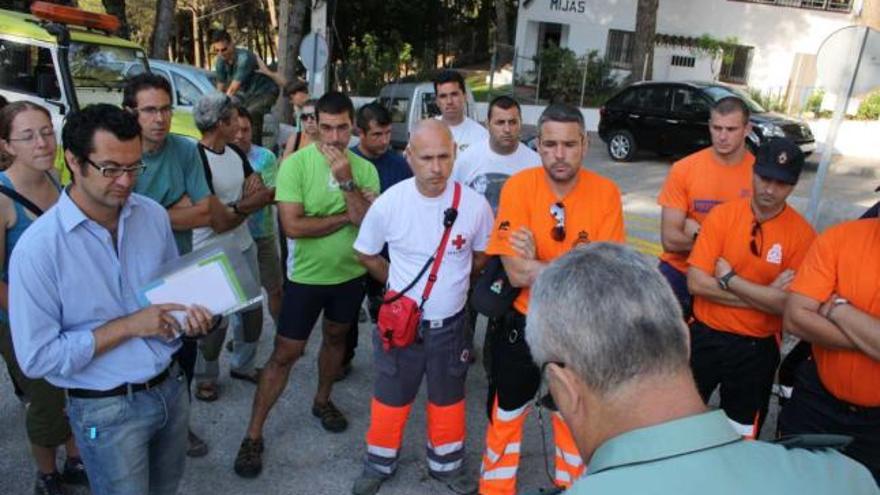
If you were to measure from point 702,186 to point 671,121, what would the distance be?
1127cm

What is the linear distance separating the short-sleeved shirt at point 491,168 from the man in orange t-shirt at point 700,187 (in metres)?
0.87

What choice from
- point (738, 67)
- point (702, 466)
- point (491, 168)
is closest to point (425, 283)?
point (491, 168)

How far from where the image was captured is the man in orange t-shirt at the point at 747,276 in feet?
9.91

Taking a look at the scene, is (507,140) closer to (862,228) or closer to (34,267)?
(862,228)

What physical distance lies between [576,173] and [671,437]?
2.03 metres

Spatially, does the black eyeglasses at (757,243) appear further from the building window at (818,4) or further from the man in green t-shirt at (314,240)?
the building window at (818,4)

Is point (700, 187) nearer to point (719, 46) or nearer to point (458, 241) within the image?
point (458, 241)

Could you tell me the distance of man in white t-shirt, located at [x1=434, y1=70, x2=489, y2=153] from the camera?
197 inches

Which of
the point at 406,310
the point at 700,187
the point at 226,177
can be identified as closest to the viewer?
the point at 406,310

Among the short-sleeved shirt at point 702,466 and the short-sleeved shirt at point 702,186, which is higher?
the short-sleeved shirt at point 702,466

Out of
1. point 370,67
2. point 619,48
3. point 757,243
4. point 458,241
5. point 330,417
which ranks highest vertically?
point 619,48

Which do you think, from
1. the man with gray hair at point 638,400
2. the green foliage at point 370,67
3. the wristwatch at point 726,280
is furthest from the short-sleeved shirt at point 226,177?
the green foliage at point 370,67

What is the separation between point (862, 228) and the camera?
2.56 metres

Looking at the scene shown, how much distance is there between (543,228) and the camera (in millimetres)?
3043
